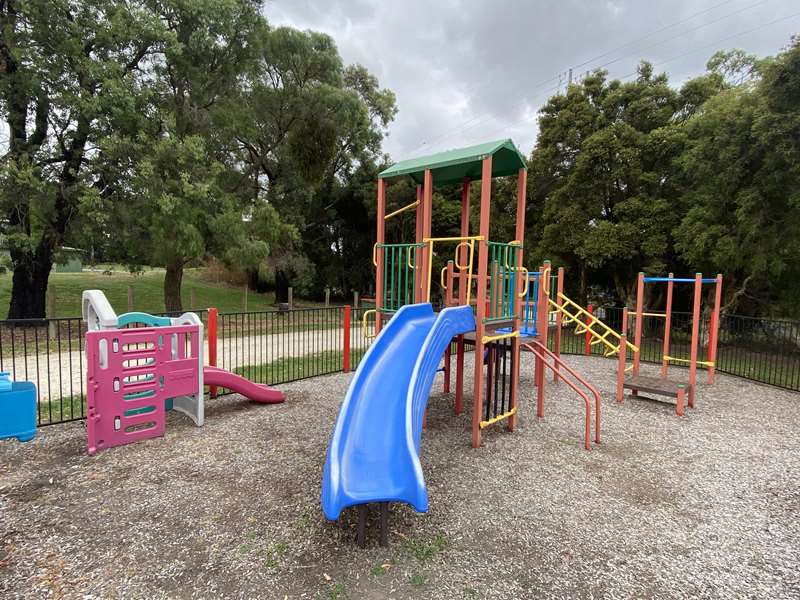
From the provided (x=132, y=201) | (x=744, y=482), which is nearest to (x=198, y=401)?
(x=744, y=482)

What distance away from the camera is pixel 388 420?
332cm

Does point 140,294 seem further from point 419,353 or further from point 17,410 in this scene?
point 17,410

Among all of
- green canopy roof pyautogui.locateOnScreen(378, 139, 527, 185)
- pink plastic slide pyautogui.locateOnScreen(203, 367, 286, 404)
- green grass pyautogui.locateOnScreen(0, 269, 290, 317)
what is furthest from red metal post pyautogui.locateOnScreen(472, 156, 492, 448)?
green grass pyautogui.locateOnScreen(0, 269, 290, 317)

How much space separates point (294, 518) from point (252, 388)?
10.00 feet

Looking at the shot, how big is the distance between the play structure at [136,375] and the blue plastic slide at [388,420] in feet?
8.34

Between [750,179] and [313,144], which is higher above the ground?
[313,144]

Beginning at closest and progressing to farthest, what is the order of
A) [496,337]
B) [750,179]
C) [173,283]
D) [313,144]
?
[496,337] → [750,179] → [173,283] → [313,144]

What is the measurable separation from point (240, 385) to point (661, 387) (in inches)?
248

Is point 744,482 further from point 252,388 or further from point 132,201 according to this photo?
point 132,201

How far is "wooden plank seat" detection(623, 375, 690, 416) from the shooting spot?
618cm

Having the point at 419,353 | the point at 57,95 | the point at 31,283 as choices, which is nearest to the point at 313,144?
the point at 57,95

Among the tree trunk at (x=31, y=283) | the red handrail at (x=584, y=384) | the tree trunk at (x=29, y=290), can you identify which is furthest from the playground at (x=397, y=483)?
the tree trunk at (x=29, y=290)

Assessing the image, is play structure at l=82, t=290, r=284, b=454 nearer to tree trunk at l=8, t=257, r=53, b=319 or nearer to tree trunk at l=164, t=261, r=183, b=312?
tree trunk at l=8, t=257, r=53, b=319

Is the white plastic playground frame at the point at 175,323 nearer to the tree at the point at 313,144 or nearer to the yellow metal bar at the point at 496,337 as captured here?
the yellow metal bar at the point at 496,337
